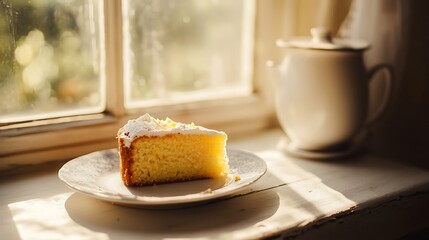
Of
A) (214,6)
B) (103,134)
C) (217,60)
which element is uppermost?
(214,6)

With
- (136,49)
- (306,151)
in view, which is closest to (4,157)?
(136,49)

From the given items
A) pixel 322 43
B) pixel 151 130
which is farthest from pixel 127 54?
pixel 322 43

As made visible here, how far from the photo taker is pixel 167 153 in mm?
847

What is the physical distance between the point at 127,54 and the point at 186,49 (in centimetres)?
17

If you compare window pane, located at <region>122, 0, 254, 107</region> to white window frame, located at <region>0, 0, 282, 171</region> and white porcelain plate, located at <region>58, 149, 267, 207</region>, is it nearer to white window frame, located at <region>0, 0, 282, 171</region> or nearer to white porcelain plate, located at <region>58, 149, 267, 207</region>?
white window frame, located at <region>0, 0, 282, 171</region>

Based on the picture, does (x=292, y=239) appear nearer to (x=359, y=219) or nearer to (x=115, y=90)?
(x=359, y=219)

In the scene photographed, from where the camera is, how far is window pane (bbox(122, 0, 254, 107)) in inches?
43.2

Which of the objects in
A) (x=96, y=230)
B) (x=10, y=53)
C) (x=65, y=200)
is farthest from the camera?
(x=10, y=53)

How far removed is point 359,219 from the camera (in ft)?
2.77

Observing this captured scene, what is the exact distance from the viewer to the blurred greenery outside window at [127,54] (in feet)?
3.16

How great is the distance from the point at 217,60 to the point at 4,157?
559mm

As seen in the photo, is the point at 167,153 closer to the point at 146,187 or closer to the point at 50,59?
the point at 146,187

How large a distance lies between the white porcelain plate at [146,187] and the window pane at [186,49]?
245 mm

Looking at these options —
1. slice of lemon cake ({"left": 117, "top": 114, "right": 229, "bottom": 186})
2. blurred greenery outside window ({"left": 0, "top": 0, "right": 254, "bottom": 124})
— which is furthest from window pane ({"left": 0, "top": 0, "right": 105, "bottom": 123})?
slice of lemon cake ({"left": 117, "top": 114, "right": 229, "bottom": 186})
